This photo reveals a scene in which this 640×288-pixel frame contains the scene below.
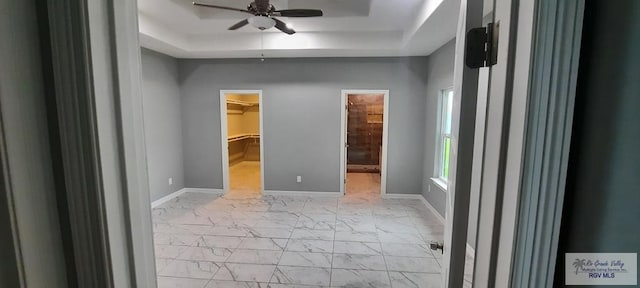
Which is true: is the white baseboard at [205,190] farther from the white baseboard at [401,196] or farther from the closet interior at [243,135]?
the white baseboard at [401,196]

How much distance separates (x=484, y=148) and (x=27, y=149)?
1.08 metres

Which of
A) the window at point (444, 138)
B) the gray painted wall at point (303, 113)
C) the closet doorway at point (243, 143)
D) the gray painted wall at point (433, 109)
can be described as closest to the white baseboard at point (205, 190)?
the gray painted wall at point (303, 113)

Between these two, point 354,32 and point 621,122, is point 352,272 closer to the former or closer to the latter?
point 621,122

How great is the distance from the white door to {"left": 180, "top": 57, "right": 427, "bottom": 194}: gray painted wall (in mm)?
3796

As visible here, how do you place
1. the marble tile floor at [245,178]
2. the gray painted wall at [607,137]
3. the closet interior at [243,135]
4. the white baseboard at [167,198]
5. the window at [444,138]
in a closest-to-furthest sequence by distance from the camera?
the gray painted wall at [607,137], the window at [444,138], the white baseboard at [167,198], the marble tile floor at [245,178], the closet interior at [243,135]

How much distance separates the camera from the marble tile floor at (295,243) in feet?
7.81

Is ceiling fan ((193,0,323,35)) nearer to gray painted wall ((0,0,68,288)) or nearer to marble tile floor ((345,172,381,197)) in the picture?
gray painted wall ((0,0,68,288))

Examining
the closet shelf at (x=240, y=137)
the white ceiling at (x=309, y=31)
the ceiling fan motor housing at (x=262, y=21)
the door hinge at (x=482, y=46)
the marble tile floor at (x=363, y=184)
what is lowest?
the marble tile floor at (x=363, y=184)

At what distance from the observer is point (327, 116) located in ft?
15.3

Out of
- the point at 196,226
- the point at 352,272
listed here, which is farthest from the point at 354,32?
the point at 196,226

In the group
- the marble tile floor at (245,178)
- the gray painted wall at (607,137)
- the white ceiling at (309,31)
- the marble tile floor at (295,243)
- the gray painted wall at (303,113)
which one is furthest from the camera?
the marble tile floor at (245,178)

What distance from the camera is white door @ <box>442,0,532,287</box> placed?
594 millimetres

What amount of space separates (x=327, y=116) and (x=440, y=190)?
223cm

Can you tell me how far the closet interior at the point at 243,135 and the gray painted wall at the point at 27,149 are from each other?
5.81 metres
